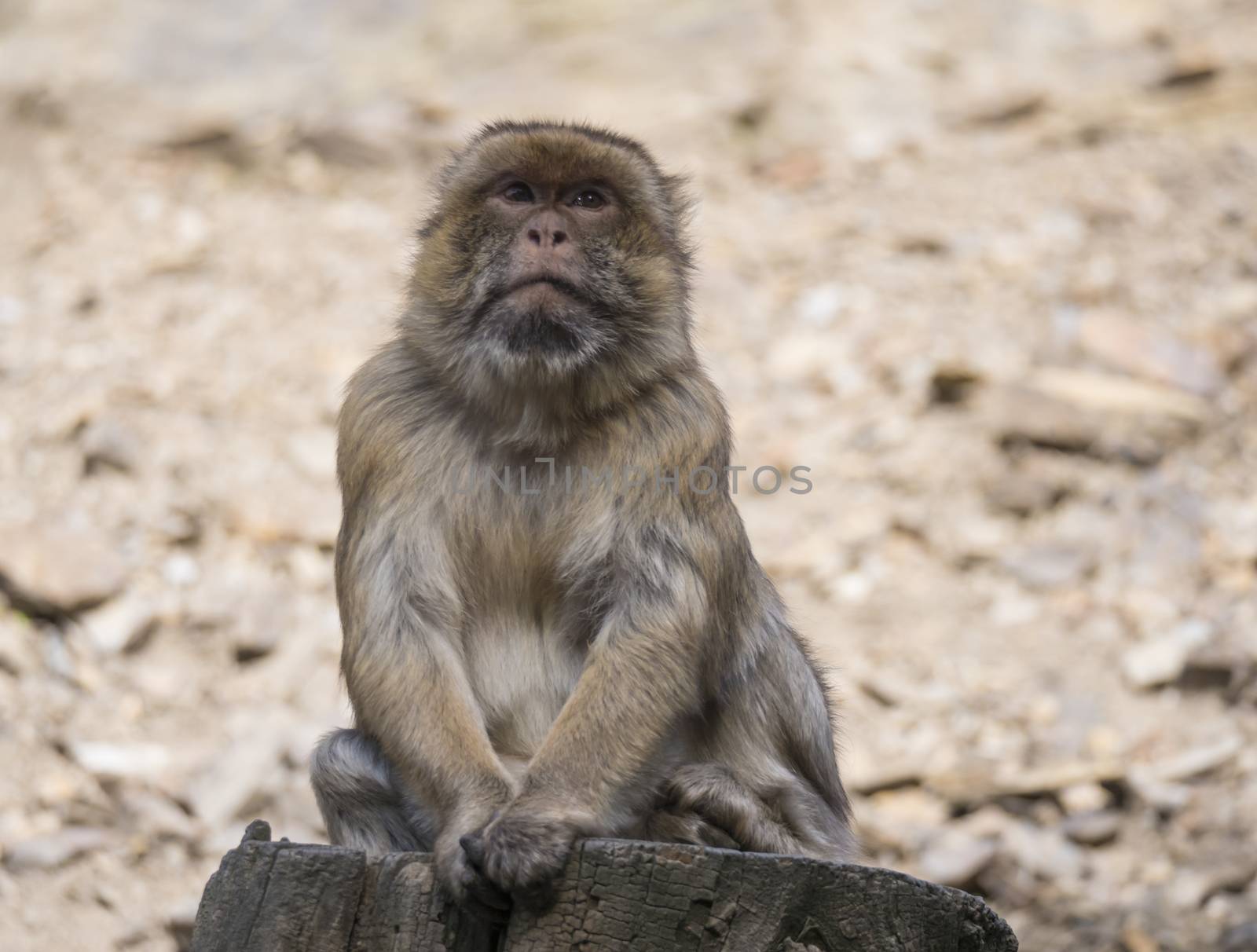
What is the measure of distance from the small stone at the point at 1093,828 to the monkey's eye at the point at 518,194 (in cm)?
439

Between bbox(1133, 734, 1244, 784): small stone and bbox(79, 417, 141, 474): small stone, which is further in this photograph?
bbox(79, 417, 141, 474): small stone

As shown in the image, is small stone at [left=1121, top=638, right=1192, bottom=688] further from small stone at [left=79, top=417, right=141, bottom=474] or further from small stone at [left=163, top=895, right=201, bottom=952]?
small stone at [left=79, top=417, right=141, bottom=474]

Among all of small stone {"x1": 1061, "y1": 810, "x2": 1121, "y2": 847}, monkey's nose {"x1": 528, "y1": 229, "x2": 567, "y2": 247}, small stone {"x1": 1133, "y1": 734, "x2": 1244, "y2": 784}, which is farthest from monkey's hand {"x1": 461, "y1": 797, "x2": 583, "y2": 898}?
small stone {"x1": 1133, "y1": 734, "x2": 1244, "y2": 784}

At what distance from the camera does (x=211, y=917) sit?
10.4 ft

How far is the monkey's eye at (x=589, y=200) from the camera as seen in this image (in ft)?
13.9

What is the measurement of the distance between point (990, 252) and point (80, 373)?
6.00m

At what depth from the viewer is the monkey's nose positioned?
4047mm

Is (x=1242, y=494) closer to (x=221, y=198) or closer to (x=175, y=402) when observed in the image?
(x=175, y=402)

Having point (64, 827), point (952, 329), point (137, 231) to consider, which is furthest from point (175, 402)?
point (952, 329)

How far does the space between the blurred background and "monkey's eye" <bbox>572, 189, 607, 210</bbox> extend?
2819 millimetres

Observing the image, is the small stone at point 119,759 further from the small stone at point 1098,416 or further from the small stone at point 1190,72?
the small stone at point 1190,72

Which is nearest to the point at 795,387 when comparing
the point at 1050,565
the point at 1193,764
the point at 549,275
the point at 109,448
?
the point at 1050,565

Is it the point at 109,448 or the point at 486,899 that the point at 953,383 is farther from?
the point at 486,899

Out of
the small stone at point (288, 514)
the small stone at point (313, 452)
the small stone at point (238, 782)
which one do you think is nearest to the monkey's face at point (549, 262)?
the small stone at point (238, 782)
